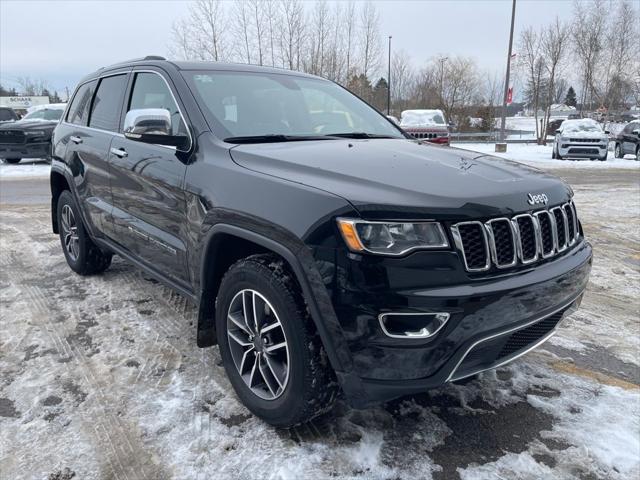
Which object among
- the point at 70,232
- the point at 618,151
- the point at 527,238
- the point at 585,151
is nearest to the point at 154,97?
the point at 70,232

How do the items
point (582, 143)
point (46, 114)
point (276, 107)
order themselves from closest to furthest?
point (276, 107) → point (46, 114) → point (582, 143)

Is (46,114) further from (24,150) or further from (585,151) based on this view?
(585,151)

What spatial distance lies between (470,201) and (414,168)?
428 millimetres

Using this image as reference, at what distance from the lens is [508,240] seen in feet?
7.13

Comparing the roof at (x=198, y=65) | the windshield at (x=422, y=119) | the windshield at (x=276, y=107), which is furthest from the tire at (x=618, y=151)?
the roof at (x=198, y=65)

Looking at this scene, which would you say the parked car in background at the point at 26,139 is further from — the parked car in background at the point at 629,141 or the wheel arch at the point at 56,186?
the parked car in background at the point at 629,141

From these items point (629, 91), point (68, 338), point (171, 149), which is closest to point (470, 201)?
point (171, 149)

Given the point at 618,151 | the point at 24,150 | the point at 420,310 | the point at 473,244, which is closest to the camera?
the point at 420,310

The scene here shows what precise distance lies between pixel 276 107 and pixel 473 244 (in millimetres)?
1756

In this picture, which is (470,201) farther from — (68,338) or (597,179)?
(597,179)

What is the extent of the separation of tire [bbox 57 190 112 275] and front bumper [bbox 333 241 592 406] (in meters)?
3.46

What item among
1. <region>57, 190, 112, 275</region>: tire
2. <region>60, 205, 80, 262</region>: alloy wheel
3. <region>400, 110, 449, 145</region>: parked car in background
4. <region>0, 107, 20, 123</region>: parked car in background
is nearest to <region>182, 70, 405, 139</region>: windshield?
<region>57, 190, 112, 275</region>: tire

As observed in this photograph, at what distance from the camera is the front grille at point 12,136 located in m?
14.6

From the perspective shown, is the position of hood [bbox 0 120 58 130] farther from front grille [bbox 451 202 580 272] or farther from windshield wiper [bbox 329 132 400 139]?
front grille [bbox 451 202 580 272]
